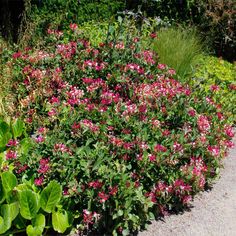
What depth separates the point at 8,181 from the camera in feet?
11.8

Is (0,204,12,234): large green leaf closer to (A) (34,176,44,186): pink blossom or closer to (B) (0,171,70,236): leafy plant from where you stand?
(B) (0,171,70,236): leafy plant

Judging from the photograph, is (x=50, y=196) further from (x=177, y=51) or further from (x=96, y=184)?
(x=177, y=51)

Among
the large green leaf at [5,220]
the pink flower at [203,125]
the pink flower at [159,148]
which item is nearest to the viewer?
the large green leaf at [5,220]

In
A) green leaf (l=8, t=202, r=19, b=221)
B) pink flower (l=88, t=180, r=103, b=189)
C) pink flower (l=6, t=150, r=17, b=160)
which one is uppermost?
pink flower (l=88, t=180, r=103, b=189)

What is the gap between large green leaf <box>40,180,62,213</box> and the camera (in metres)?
3.50

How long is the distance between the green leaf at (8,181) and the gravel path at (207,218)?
3.73 feet

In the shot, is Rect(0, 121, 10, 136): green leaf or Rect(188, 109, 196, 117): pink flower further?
Rect(188, 109, 196, 117): pink flower

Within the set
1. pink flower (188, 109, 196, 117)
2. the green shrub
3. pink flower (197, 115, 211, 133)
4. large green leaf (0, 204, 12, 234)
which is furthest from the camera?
the green shrub

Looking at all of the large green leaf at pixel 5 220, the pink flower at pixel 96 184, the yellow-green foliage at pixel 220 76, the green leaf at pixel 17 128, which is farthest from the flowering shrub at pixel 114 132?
the yellow-green foliage at pixel 220 76

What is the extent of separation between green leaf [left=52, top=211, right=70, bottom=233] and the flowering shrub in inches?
4.7

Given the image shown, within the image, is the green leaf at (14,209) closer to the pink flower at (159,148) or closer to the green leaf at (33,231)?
the green leaf at (33,231)

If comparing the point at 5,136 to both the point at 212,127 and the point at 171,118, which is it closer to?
the point at 171,118

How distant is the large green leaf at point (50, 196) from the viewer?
138 inches

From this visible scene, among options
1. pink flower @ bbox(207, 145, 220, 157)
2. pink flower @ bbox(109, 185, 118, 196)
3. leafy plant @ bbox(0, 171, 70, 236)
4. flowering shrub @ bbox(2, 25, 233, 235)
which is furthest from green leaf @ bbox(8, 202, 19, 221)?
pink flower @ bbox(207, 145, 220, 157)
